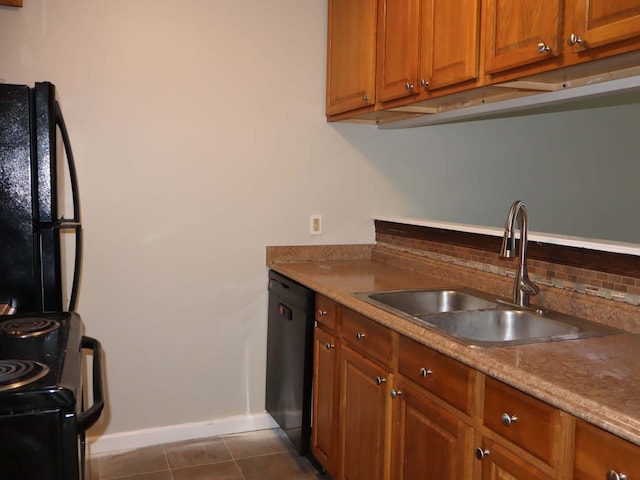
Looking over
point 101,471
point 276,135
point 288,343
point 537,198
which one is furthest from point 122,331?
point 537,198

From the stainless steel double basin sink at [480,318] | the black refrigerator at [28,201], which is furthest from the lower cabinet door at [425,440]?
the black refrigerator at [28,201]

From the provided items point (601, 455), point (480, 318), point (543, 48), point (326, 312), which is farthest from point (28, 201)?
point (601, 455)

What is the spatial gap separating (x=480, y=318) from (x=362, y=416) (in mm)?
544

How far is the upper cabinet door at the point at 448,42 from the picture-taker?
197cm

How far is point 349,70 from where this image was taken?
2.81 meters

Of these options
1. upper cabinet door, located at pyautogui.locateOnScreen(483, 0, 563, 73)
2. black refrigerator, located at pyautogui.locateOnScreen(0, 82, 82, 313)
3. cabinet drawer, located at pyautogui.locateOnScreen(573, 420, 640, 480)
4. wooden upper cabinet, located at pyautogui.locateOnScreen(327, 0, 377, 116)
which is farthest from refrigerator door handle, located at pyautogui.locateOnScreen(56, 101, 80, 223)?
cabinet drawer, located at pyautogui.locateOnScreen(573, 420, 640, 480)

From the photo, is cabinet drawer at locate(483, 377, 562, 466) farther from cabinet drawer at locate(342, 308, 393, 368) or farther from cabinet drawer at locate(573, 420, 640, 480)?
cabinet drawer at locate(342, 308, 393, 368)

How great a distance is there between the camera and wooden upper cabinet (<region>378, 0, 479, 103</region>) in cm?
199

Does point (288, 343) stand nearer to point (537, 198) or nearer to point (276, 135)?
point (276, 135)

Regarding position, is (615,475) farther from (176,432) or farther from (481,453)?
(176,432)

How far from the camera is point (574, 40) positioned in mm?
1594

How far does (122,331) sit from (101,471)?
624mm

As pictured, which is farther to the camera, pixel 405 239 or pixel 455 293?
pixel 405 239

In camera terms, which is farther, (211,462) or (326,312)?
(211,462)
